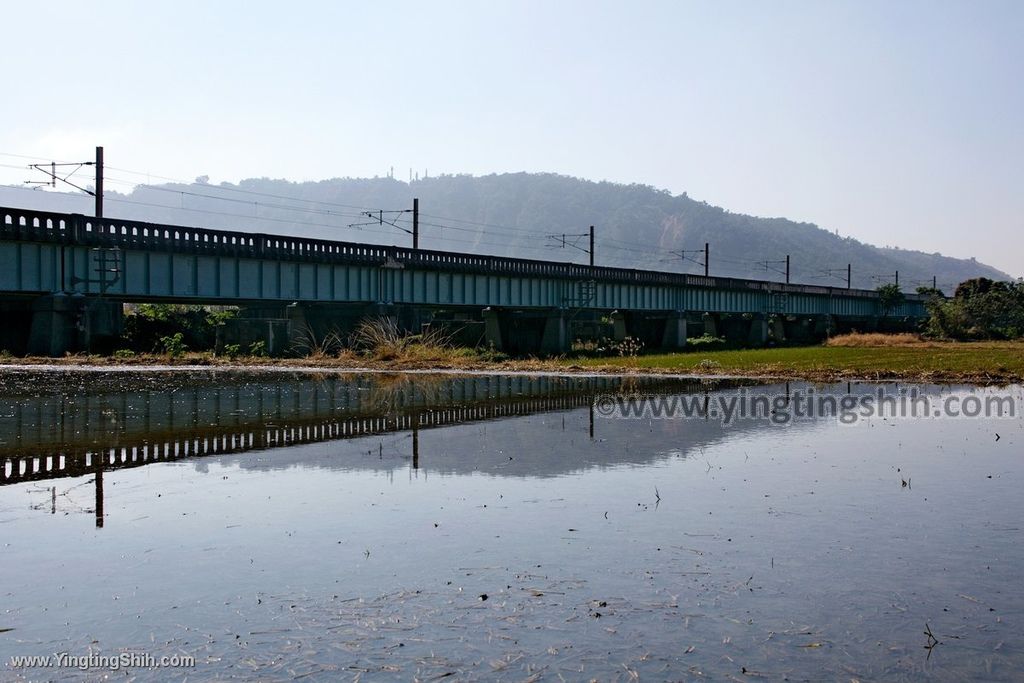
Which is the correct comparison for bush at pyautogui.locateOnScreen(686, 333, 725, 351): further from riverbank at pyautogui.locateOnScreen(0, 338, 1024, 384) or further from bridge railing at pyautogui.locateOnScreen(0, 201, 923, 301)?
riverbank at pyautogui.locateOnScreen(0, 338, 1024, 384)

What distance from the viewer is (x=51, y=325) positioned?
38.9 meters

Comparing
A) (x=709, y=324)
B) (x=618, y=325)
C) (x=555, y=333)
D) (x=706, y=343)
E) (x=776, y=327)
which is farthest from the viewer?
(x=776, y=327)

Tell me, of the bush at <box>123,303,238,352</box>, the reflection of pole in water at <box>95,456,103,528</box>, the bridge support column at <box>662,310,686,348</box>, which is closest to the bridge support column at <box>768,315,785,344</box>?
the bridge support column at <box>662,310,686,348</box>

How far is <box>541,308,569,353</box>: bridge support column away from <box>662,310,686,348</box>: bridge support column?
14.5 meters

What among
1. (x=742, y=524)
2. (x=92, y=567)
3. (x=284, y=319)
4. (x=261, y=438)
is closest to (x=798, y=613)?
(x=742, y=524)

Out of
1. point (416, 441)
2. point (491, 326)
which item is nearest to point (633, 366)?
point (416, 441)

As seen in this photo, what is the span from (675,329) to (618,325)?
5321 millimetres

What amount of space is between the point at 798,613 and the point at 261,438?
10.3 metres

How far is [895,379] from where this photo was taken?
102 ft

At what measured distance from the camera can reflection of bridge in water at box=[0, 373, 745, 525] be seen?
1341 cm

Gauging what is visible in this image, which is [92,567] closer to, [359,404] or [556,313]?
[359,404]

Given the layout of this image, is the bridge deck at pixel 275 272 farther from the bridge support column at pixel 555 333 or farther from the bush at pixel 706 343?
the bush at pixel 706 343

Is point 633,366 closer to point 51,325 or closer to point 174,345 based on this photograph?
point 174,345

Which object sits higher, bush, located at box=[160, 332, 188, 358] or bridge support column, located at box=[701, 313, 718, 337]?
bridge support column, located at box=[701, 313, 718, 337]
